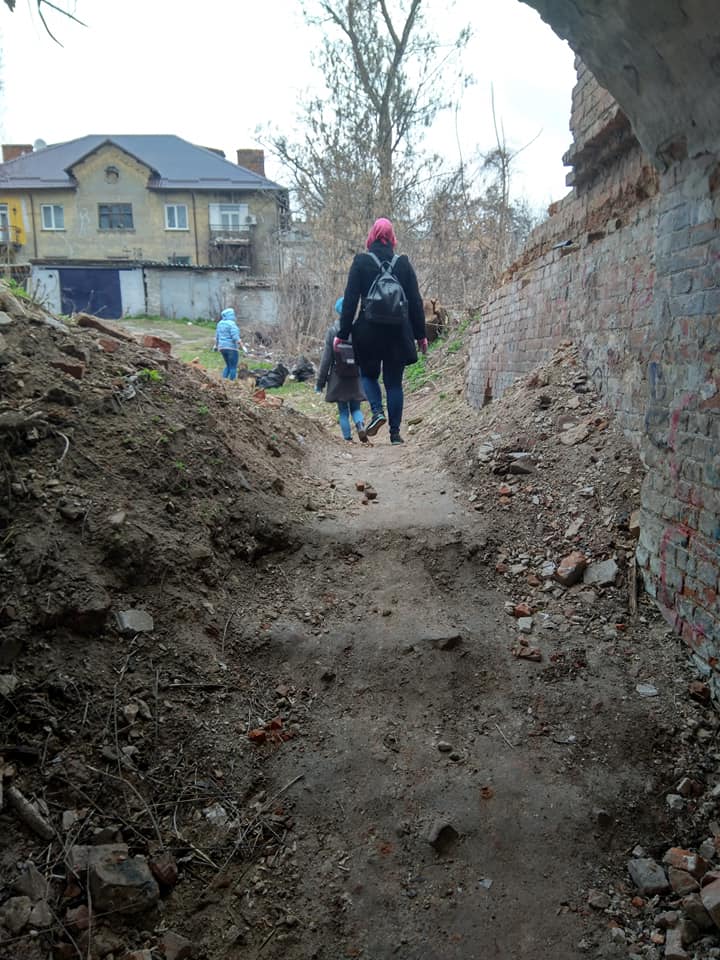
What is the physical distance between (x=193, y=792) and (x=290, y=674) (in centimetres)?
68

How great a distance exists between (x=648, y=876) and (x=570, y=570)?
153cm

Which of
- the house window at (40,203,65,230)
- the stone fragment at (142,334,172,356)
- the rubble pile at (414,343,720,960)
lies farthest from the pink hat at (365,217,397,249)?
the house window at (40,203,65,230)

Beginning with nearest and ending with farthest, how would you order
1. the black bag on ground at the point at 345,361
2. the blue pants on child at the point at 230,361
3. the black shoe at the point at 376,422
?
the black shoe at the point at 376,422 → the black bag on ground at the point at 345,361 → the blue pants on child at the point at 230,361

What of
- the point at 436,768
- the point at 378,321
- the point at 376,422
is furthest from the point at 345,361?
the point at 436,768

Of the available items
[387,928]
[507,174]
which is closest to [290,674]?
[387,928]

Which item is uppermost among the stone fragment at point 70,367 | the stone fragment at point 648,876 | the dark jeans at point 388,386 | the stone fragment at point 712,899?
the stone fragment at point 70,367

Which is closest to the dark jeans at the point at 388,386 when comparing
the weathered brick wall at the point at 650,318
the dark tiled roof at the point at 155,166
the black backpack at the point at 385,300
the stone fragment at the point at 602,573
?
the black backpack at the point at 385,300

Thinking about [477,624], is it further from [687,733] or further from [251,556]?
[251,556]

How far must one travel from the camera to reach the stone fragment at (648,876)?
1954 mm

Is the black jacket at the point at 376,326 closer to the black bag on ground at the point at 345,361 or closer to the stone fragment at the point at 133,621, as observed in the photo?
the black bag on ground at the point at 345,361

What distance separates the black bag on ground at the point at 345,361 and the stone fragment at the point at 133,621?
4.41 metres

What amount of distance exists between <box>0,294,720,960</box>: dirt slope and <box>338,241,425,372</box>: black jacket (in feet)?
6.13

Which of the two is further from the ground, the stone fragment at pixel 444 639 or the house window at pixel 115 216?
the house window at pixel 115 216

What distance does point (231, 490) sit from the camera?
143 inches
